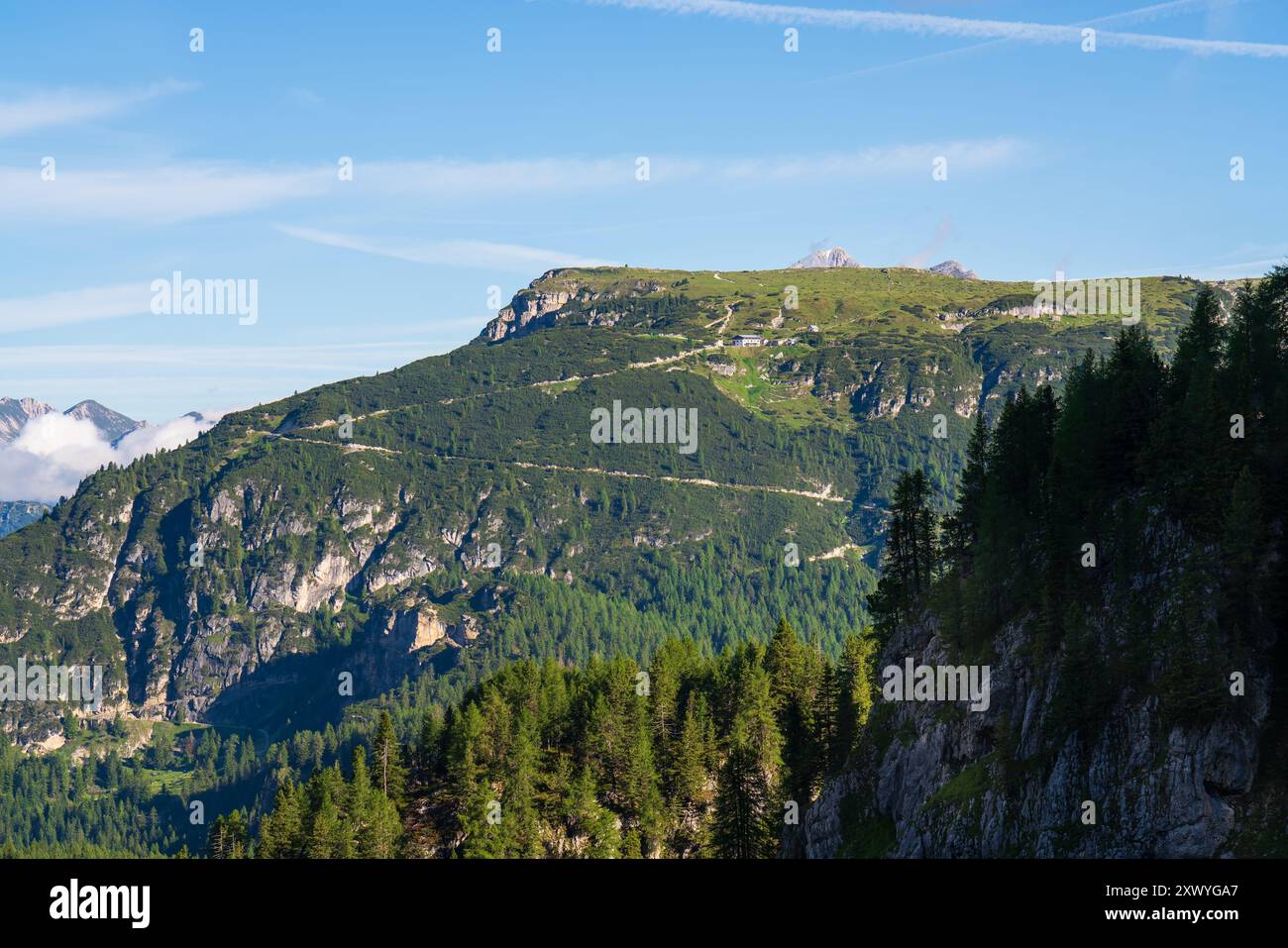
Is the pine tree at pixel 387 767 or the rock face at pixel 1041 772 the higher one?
the rock face at pixel 1041 772

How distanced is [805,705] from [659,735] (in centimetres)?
1848

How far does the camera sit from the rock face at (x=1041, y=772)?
6488 cm

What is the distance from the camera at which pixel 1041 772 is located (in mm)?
74938

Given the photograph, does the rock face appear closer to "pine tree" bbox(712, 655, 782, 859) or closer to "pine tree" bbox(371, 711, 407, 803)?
"pine tree" bbox(712, 655, 782, 859)

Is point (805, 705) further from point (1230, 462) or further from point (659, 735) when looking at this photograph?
point (1230, 462)

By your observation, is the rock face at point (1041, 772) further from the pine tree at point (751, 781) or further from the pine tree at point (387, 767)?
the pine tree at point (387, 767)

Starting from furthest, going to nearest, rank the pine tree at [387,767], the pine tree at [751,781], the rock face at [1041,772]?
the pine tree at [387,767]
the pine tree at [751,781]
the rock face at [1041,772]

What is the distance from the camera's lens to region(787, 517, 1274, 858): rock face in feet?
213

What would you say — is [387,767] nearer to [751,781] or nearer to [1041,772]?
[751,781]

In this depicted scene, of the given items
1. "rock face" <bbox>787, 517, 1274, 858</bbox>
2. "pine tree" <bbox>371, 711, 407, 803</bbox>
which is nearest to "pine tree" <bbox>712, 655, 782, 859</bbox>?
"rock face" <bbox>787, 517, 1274, 858</bbox>

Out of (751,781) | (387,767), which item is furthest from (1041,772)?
(387,767)

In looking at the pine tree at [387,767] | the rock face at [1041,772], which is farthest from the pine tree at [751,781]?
the pine tree at [387,767]
